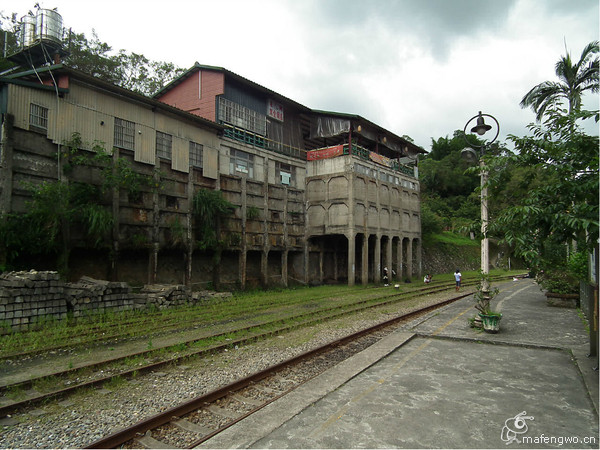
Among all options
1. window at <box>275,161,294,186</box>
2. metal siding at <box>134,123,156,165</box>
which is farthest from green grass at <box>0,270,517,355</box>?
window at <box>275,161,294,186</box>

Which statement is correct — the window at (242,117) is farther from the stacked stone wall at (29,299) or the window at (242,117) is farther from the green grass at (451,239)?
the green grass at (451,239)

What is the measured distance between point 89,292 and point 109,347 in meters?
4.95

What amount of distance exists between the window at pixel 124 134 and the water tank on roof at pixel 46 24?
18.0 ft

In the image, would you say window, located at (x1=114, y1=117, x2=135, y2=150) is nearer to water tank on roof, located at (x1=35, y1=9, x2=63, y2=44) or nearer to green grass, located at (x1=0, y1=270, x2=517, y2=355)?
water tank on roof, located at (x1=35, y1=9, x2=63, y2=44)

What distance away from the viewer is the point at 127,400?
6117 millimetres

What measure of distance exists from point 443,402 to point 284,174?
894 inches

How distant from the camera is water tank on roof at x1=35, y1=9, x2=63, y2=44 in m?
18.1

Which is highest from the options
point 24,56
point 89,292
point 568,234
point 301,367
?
point 24,56

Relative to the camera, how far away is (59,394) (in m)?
6.20

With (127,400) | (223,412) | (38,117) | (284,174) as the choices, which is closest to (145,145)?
(38,117)

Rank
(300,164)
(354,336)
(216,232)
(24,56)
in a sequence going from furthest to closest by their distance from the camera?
(300,164), (216,232), (24,56), (354,336)

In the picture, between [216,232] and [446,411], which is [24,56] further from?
[446,411]

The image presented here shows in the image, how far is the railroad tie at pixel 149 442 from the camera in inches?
185

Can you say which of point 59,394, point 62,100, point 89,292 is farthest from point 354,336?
point 62,100
